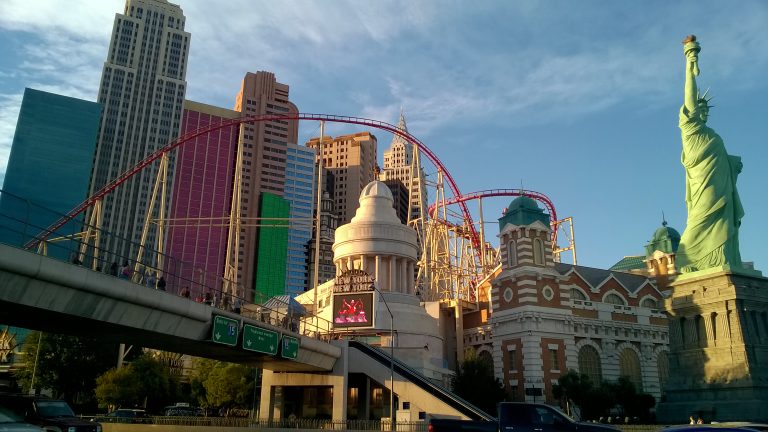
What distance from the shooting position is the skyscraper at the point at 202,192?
144 meters

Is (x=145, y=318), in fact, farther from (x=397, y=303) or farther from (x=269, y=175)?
(x=269, y=175)

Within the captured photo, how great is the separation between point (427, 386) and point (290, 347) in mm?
10334

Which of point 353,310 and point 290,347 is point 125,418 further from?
point 353,310

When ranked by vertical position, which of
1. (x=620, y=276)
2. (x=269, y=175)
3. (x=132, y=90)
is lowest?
(x=620, y=276)

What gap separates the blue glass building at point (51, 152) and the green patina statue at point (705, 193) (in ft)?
346

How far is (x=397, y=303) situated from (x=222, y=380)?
17.2 m

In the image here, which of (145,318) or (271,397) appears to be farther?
(271,397)

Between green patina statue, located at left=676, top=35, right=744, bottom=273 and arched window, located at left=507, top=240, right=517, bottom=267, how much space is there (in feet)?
46.1

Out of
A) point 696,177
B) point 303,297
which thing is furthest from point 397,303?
point 696,177

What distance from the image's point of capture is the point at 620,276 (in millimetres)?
64188

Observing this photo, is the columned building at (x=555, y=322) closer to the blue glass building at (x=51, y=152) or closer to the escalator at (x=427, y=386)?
the escalator at (x=427, y=386)

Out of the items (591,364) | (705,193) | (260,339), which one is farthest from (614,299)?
(260,339)

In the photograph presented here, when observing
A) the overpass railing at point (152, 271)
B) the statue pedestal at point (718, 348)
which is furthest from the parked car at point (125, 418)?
the statue pedestal at point (718, 348)

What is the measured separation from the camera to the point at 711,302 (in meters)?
44.5
